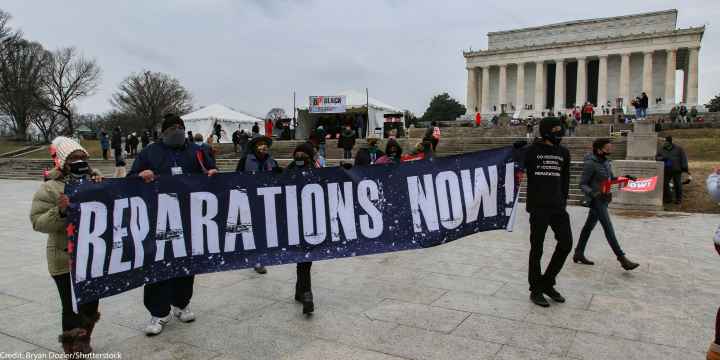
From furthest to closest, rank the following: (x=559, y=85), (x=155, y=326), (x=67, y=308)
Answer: (x=559, y=85)
(x=155, y=326)
(x=67, y=308)

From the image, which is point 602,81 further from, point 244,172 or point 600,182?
point 244,172

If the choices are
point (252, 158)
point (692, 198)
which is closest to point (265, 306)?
point (252, 158)

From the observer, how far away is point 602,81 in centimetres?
5909

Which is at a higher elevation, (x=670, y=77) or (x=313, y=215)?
(x=670, y=77)

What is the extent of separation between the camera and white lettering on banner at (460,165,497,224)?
5137mm

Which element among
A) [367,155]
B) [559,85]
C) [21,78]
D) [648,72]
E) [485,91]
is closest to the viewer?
[367,155]

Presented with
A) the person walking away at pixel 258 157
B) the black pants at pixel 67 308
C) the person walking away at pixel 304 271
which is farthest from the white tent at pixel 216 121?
the black pants at pixel 67 308

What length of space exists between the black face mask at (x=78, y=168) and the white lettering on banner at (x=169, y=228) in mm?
662

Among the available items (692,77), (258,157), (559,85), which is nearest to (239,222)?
(258,157)

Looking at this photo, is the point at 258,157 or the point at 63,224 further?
the point at 258,157

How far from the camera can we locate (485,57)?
64.9 m

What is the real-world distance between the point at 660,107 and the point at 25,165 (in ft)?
194

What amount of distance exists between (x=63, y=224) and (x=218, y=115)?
2965 centimetres

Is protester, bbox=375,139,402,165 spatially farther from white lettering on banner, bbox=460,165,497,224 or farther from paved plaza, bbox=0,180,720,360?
white lettering on banner, bbox=460,165,497,224
